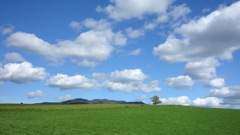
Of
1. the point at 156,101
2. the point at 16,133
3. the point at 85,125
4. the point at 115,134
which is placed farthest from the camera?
the point at 156,101

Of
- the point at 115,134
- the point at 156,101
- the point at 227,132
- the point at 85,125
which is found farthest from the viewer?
the point at 156,101

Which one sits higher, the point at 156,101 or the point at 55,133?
the point at 156,101

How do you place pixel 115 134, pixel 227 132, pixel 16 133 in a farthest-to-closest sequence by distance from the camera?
pixel 227 132 → pixel 115 134 → pixel 16 133

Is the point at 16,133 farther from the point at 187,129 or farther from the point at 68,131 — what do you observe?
the point at 187,129

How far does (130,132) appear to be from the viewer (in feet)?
159

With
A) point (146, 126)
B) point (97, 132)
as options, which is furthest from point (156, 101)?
point (97, 132)

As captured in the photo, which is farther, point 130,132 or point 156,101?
point 156,101

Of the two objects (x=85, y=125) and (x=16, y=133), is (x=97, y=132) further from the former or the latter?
(x=16, y=133)

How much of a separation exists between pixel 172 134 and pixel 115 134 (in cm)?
932

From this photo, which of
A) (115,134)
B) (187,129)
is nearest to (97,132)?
(115,134)

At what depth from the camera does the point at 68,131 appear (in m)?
47.0

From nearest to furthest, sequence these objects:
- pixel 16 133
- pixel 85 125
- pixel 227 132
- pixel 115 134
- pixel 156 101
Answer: pixel 16 133, pixel 115 134, pixel 227 132, pixel 85 125, pixel 156 101

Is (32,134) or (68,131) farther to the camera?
(68,131)

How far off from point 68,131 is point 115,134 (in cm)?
754
